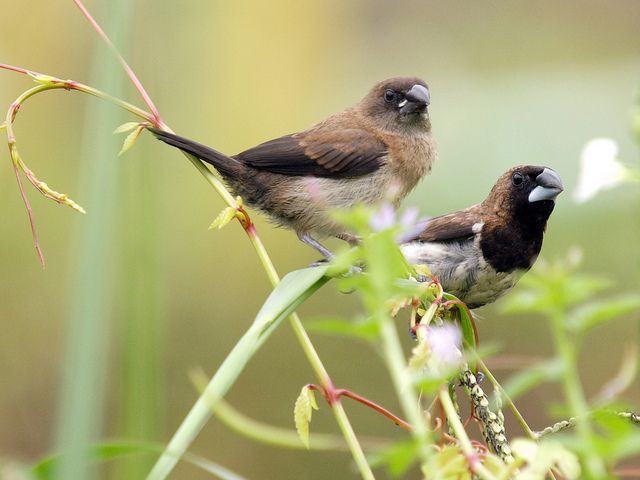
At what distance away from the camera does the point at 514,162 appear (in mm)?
3779

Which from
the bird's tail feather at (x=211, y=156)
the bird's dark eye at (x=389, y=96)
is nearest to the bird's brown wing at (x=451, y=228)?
the bird's dark eye at (x=389, y=96)

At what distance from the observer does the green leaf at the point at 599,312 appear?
57 cm

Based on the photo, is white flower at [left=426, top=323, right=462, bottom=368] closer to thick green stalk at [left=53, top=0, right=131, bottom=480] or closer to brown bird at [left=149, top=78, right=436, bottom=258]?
thick green stalk at [left=53, top=0, right=131, bottom=480]

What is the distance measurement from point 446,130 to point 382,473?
161 centimetres

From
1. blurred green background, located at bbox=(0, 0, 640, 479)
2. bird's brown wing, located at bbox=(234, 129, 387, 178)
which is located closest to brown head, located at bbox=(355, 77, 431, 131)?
bird's brown wing, located at bbox=(234, 129, 387, 178)

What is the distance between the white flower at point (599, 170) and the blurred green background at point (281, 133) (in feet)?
9.82

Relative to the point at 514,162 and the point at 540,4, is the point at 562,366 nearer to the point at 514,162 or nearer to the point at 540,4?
the point at 514,162

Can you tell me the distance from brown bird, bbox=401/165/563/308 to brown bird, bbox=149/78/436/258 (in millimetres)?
220

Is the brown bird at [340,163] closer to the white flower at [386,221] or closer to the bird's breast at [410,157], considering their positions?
the bird's breast at [410,157]

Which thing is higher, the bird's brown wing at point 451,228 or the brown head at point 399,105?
the brown head at point 399,105

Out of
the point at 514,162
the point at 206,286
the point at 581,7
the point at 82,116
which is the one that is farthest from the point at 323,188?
the point at 581,7

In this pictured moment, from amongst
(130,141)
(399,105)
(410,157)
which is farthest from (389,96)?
(130,141)

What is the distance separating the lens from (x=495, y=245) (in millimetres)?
2744

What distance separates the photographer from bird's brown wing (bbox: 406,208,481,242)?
2834mm
